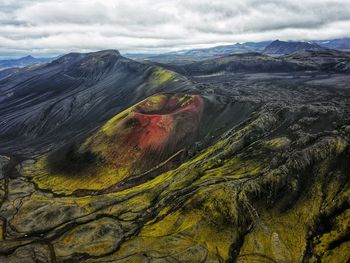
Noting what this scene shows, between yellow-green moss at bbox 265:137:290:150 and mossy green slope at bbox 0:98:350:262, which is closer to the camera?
mossy green slope at bbox 0:98:350:262

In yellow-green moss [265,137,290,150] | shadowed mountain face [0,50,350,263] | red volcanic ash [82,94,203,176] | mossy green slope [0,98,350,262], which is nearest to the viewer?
mossy green slope [0,98,350,262]

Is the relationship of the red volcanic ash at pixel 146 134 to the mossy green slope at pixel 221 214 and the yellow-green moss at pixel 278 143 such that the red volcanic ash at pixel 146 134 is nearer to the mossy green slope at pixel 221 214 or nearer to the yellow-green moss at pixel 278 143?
the mossy green slope at pixel 221 214

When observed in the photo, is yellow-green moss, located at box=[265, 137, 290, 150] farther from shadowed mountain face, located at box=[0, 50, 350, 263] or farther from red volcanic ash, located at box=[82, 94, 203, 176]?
red volcanic ash, located at box=[82, 94, 203, 176]

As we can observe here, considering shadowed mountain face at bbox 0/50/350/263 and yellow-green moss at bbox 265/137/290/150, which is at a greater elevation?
yellow-green moss at bbox 265/137/290/150

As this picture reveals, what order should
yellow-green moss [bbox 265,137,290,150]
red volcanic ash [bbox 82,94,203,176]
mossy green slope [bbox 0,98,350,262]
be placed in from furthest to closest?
1. red volcanic ash [bbox 82,94,203,176]
2. yellow-green moss [bbox 265,137,290,150]
3. mossy green slope [bbox 0,98,350,262]

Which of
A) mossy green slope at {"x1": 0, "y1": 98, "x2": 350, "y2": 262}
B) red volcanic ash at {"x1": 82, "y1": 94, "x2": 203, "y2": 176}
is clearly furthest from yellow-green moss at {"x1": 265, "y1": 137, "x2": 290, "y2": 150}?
red volcanic ash at {"x1": 82, "y1": 94, "x2": 203, "y2": 176}

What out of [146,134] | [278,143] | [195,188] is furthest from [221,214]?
[146,134]

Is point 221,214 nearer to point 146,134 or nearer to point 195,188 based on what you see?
point 195,188

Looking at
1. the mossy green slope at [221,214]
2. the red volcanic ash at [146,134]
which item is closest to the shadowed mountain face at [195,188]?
the mossy green slope at [221,214]
